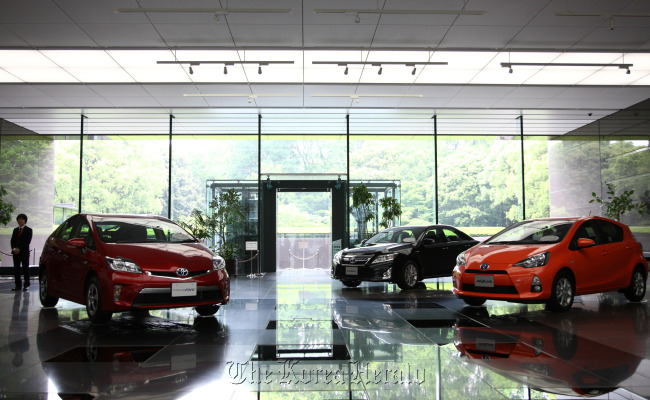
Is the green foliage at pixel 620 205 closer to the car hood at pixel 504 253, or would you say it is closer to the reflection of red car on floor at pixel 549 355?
the car hood at pixel 504 253

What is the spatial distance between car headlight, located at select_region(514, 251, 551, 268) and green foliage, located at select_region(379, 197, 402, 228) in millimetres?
8635

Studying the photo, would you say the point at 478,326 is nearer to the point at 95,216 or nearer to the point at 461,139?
the point at 95,216

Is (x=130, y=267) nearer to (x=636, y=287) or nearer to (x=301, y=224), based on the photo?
(x=636, y=287)

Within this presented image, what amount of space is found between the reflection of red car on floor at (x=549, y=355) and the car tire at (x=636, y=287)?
82.2 inches

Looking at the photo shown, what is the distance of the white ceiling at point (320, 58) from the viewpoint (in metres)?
8.77

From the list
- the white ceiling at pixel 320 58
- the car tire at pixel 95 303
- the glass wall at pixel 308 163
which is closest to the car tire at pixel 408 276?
the white ceiling at pixel 320 58

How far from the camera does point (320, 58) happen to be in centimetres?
1103

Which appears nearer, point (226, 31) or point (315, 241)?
point (226, 31)

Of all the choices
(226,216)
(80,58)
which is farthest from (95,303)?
(226,216)

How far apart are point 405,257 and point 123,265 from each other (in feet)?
19.5

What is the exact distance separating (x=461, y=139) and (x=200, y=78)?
9228 millimetres

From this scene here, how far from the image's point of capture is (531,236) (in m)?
7.84

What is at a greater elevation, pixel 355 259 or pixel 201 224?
pixel 201 224

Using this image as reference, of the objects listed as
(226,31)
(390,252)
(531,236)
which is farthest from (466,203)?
(226,31)
